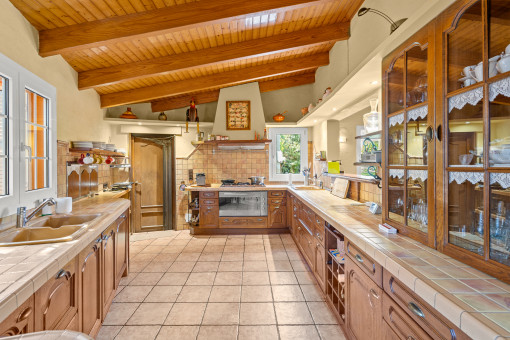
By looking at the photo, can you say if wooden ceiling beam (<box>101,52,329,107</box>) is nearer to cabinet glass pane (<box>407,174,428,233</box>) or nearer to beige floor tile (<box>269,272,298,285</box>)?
beige floor tile (<box>269,272,298,285</box>)

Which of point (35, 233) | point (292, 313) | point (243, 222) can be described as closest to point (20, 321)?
point (35, 233)

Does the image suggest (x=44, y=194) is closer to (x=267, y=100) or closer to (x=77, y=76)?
(x=77, y=76)

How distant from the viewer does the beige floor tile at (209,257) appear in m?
3.38

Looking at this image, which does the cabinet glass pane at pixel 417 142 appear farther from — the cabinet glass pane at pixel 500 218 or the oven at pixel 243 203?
the oven at pixel 243 203

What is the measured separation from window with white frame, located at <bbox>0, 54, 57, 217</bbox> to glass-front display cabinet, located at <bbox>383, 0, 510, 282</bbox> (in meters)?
2.72

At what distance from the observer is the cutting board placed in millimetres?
3047

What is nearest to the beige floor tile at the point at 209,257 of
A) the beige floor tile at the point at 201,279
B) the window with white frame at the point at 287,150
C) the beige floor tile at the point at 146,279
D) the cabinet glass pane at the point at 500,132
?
the beige floor tile at the point at 201,279

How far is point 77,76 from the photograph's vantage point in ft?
10.6

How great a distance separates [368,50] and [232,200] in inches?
121

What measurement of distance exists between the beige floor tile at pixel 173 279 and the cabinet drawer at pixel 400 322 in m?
2.13

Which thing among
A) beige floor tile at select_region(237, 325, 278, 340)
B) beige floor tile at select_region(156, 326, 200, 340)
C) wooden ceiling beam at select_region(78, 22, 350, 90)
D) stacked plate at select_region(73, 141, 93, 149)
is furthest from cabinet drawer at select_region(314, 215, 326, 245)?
stacked plate at select_region(73, 141, 93, 149)

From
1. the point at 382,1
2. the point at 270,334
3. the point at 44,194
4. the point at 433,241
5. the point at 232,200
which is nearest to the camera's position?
the point at 433,241

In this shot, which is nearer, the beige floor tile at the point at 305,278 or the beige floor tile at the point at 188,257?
the beige floor tile at the point at 305,278

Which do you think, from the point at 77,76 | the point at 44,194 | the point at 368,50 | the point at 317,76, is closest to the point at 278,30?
the point at 368,50
